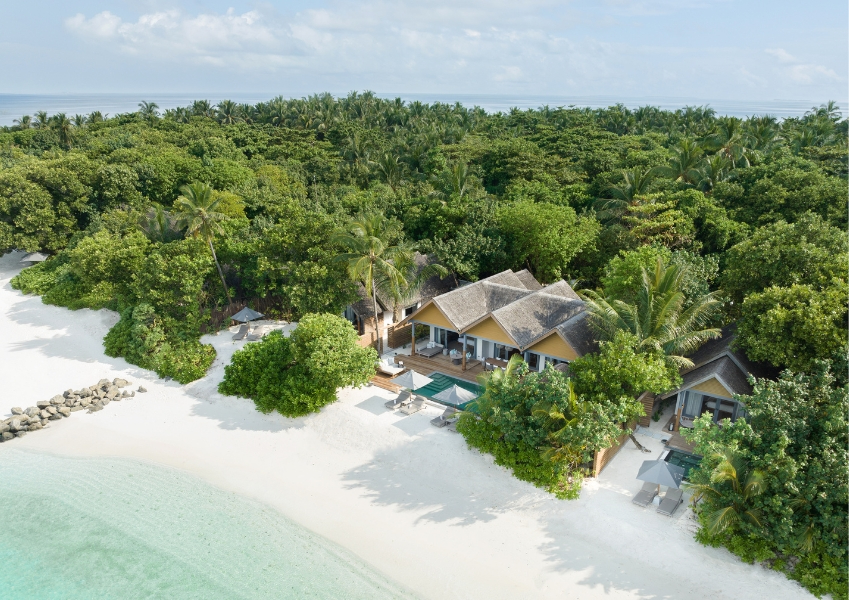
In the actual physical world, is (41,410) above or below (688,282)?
below

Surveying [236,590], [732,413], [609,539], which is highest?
[732,413]

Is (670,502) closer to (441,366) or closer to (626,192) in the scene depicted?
(441,366)

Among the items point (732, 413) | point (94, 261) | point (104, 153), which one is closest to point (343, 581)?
point (732, 413)

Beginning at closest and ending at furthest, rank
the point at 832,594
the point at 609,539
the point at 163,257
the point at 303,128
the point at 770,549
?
1. the point at 832,594
2. the point at 770,549
3. the point at 609,539
4. the point at 163,257
5. the point at 303,128

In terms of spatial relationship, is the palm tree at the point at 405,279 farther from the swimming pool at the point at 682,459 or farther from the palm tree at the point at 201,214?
the swimming pool at the point at 682,459

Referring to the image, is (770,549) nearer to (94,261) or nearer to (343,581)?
(343,581)

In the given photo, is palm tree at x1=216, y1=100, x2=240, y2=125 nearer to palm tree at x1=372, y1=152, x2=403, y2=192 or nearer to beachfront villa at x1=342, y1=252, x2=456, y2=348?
palm tree at x1=372, y1=152, x2=403, y2=192

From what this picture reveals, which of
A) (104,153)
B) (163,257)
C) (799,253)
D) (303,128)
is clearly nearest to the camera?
(799,253)
